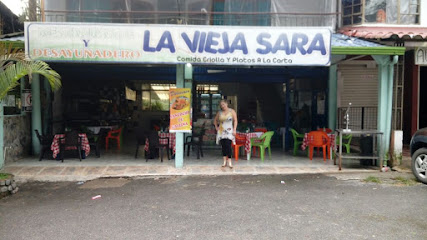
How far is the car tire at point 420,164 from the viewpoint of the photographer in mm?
6590

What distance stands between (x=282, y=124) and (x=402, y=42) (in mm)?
4429

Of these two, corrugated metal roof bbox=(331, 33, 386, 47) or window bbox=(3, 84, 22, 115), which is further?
window bbox=(3, 84, 22, 115)

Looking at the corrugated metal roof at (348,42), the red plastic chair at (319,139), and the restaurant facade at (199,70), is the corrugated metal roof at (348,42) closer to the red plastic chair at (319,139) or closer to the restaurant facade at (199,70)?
the restaurant facade at (199,70)

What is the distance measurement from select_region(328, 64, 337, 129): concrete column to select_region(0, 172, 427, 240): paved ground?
12.5 feet

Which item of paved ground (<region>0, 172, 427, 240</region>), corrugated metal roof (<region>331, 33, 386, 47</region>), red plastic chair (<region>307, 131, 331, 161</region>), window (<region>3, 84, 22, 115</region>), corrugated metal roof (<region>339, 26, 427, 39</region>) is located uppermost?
corrugated metal roof (<region>339, 26, 427, 39</region>)

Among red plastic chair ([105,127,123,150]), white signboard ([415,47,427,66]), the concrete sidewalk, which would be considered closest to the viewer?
the concrete sidewalk

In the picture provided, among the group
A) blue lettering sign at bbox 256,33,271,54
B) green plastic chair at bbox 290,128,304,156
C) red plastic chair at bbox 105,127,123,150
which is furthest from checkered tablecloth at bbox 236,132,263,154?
red plastic chair at bbox 105,127,123,150

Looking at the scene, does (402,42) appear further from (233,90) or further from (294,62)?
(233,90)

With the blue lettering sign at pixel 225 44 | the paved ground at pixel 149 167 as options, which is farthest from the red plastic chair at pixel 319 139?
the blue lettering sign at pixel 225 44

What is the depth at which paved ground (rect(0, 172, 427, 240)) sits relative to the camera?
13.6 ft

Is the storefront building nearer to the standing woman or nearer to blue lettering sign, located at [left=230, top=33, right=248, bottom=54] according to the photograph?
blue lettering sign, located at [left=230, top=33, right=248, bottom=54]

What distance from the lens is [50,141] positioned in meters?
8.70

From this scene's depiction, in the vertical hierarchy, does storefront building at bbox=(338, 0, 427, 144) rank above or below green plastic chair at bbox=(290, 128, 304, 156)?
above

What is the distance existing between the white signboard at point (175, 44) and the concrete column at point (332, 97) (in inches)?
135
